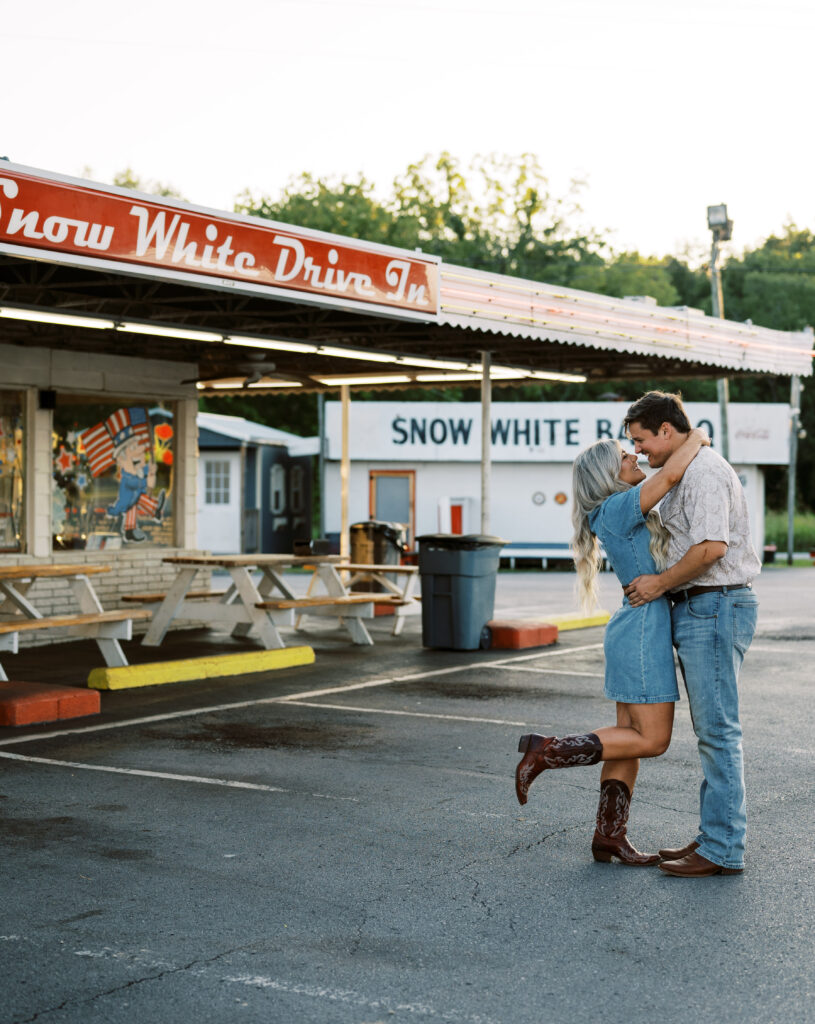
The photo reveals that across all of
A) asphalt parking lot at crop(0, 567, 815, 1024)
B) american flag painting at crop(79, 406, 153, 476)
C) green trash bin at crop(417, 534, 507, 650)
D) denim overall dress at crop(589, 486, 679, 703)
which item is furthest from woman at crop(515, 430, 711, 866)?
american flag painting at crop(79, 406, 153, 476)

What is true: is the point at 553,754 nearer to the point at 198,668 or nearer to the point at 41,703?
the point at 41,703

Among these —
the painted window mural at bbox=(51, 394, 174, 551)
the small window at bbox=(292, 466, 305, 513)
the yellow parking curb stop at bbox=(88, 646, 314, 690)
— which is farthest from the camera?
the small window at bbox=(292, 466, 305, 513)

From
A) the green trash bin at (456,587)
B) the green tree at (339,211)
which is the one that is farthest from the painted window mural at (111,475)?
the green tree at (339,211)

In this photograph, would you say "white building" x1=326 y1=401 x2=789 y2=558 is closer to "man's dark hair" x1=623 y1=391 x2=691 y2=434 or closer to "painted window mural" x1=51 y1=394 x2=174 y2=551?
"painted window mural" x1=51 y1=394 x2=174 y2=551

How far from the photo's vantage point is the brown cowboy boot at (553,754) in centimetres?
539

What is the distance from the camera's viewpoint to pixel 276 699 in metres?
10.4

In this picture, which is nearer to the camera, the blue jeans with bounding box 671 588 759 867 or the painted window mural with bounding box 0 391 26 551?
the blue jeans with bounding box 671 588 759 867

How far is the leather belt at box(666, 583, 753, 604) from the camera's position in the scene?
17.7 feet

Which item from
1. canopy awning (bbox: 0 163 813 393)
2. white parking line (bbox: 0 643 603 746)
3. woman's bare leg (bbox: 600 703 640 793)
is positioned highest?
canopy awning (bbox: 0 163 813 393)

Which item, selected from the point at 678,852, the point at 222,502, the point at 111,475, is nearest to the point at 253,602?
the point at 111,475

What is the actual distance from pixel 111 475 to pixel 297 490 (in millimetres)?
20202

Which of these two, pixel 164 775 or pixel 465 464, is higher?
pixel 465 464

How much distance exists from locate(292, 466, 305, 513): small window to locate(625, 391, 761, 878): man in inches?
1182

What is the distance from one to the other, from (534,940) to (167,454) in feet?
39.8
